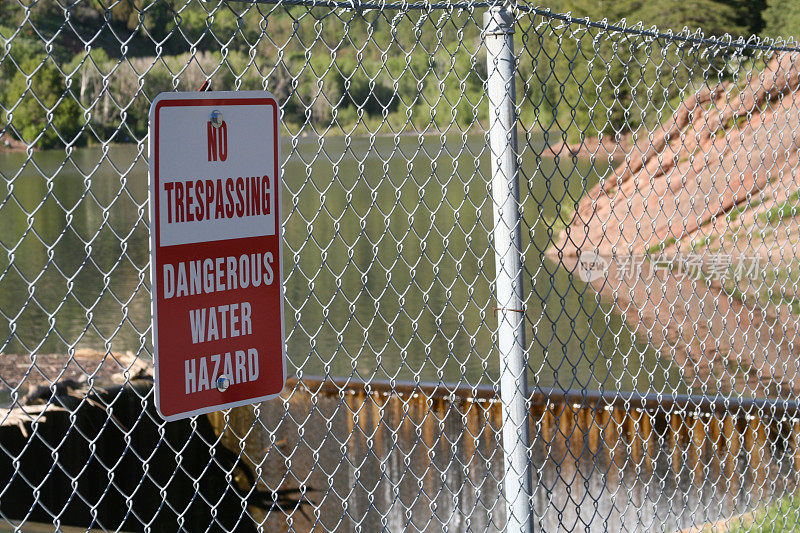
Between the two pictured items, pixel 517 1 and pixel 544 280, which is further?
pixel 544 280

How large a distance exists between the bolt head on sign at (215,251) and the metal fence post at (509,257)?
0.63 meters

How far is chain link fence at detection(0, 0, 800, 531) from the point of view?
1989 millimetres

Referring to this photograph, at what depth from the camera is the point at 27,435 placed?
5039mm

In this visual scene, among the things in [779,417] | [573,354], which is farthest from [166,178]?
[573,354]

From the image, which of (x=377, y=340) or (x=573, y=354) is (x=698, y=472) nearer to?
(x=573, y=354)

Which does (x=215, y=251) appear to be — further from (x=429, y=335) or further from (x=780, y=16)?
(x=780, y=16)

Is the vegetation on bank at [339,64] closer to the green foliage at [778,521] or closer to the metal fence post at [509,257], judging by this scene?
the metal fence post at [509,257]

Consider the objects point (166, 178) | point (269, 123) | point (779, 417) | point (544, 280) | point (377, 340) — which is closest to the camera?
point (166, 178)

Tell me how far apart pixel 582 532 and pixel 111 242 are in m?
13.9

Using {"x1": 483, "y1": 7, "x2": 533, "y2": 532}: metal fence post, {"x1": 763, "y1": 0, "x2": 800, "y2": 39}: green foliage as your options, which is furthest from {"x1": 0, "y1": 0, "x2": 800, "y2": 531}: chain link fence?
{"x1": 763, "y1": 0, "x2": 800, "y2": 39}: green foliage

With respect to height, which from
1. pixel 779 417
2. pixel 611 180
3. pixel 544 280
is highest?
pixel 779 417

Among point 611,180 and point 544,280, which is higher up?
point 611,180

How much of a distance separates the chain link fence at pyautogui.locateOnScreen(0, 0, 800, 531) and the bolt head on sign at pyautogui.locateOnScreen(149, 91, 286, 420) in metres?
0.08

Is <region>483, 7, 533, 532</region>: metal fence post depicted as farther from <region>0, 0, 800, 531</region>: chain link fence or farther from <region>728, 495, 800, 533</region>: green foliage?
<region>728, 495, 800, 533</region>: green foliage
